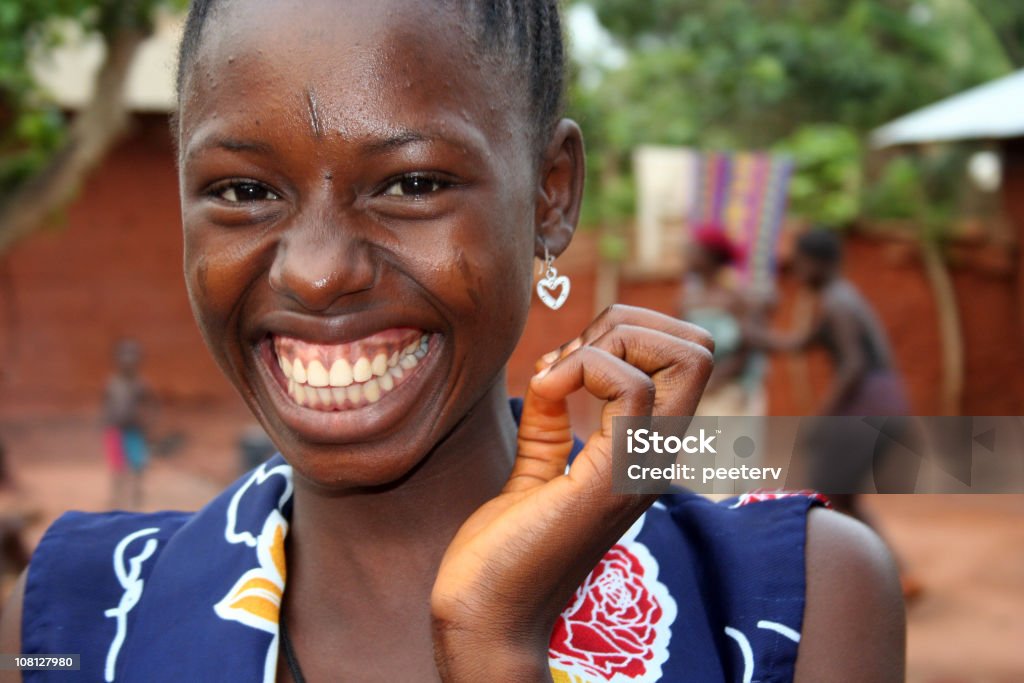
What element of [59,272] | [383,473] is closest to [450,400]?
[383,473]

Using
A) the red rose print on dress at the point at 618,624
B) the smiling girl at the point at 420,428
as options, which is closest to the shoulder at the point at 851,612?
the smiling girl at the point at 420,428

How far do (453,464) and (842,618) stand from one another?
55 cm

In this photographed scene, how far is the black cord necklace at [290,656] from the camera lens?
Result: 146cm

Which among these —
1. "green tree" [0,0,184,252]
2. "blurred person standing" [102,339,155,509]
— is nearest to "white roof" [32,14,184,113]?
"blurred person standing" [102,339,155,509]

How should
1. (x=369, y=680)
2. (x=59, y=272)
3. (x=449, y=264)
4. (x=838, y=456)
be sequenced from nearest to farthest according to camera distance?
(x=449, y=264)
(x=369, y=680)
(x=838, y=456)
(x=59, y=272)

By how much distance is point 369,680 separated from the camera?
1.44 meters

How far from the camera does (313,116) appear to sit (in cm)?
124

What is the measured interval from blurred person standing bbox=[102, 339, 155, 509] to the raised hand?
6353mm

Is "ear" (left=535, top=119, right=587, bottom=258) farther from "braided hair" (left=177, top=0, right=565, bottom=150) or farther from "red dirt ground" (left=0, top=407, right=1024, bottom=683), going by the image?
"red dirt ground" (left=0, top=407, right=1024, bottom=683)

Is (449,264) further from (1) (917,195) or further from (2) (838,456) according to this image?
(1) (917,195)

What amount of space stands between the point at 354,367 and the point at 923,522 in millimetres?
8015

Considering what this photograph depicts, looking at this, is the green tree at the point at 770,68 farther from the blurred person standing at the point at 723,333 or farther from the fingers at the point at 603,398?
the fingers at the point at 603,398

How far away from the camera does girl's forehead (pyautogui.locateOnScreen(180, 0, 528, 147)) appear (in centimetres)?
124

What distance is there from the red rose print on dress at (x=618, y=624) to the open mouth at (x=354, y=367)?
409 millimetres
